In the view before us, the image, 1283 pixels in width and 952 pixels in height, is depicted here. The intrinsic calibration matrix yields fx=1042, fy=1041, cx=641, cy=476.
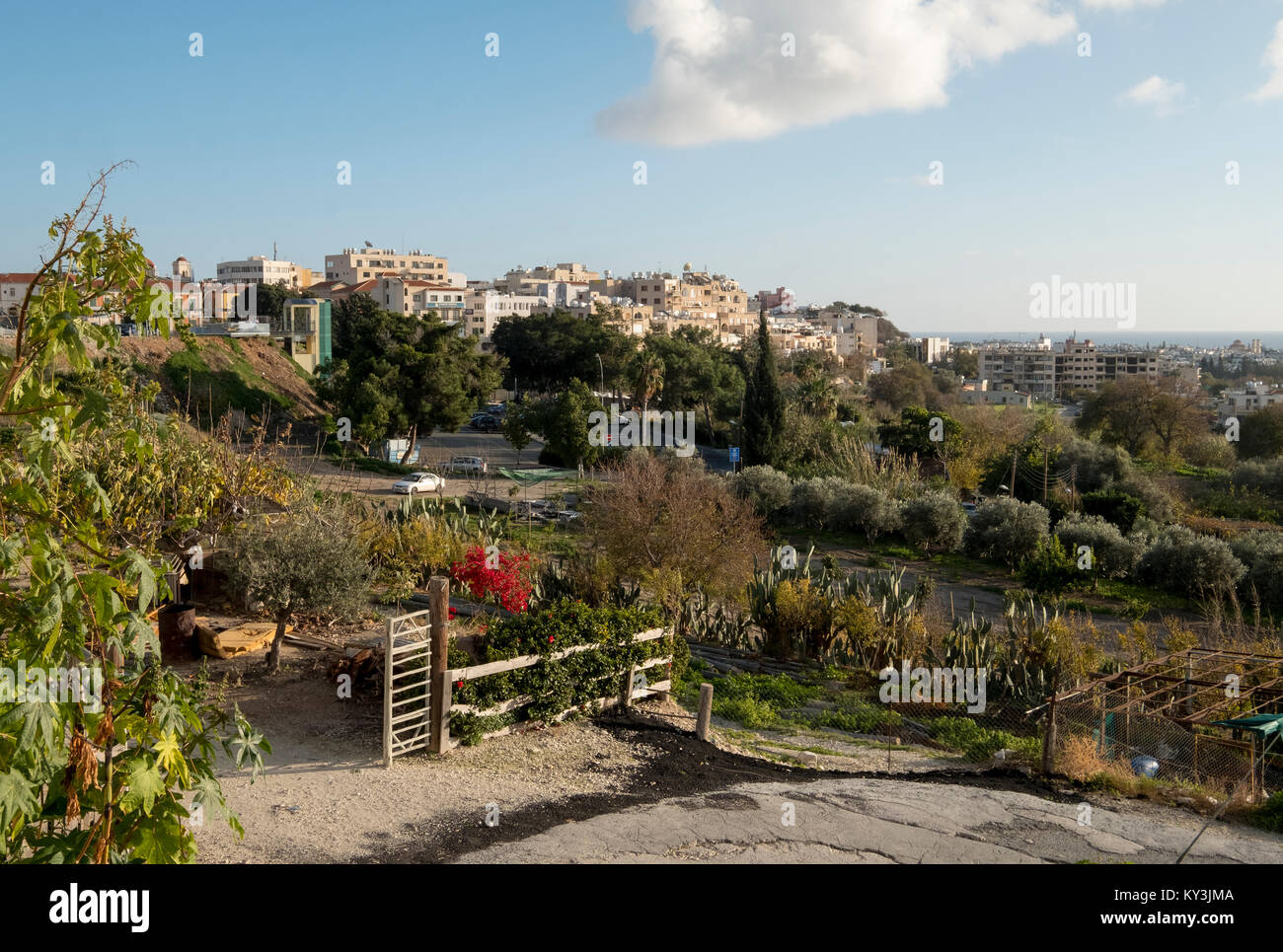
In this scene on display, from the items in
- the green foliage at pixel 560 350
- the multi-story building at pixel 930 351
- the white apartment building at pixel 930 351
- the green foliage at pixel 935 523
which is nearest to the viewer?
the green foliage at pixel 935 523

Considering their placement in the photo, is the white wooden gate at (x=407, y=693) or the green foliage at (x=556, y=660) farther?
the green foliage at (x=556, y=660)

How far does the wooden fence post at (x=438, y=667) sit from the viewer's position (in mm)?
10359

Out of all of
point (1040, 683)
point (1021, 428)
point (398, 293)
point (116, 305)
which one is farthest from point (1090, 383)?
point (116, 305)

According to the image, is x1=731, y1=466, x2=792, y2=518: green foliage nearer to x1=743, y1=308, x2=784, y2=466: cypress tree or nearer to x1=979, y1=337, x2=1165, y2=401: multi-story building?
x1=743, y1=308, x2=784, y2=466: cypress tree

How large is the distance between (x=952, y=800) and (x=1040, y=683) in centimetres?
594

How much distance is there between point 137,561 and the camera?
302 cm

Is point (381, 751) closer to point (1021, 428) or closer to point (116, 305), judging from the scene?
point (116, 305)

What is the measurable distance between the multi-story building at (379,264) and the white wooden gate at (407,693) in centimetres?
12938

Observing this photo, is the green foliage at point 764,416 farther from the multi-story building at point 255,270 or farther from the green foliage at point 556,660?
the multi-story building at point 255,270

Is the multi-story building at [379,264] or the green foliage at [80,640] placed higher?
the multi-story building at [379,264]

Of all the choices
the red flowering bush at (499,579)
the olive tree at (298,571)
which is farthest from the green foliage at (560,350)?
the olive tree at (298,571)

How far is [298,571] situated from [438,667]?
2.68 metres

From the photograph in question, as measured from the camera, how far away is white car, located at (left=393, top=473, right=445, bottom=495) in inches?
1369

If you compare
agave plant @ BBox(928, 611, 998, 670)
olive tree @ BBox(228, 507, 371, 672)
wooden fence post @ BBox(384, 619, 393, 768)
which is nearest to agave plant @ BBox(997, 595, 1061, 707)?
agave plant @ BBox(928, 611, 998, 670)
